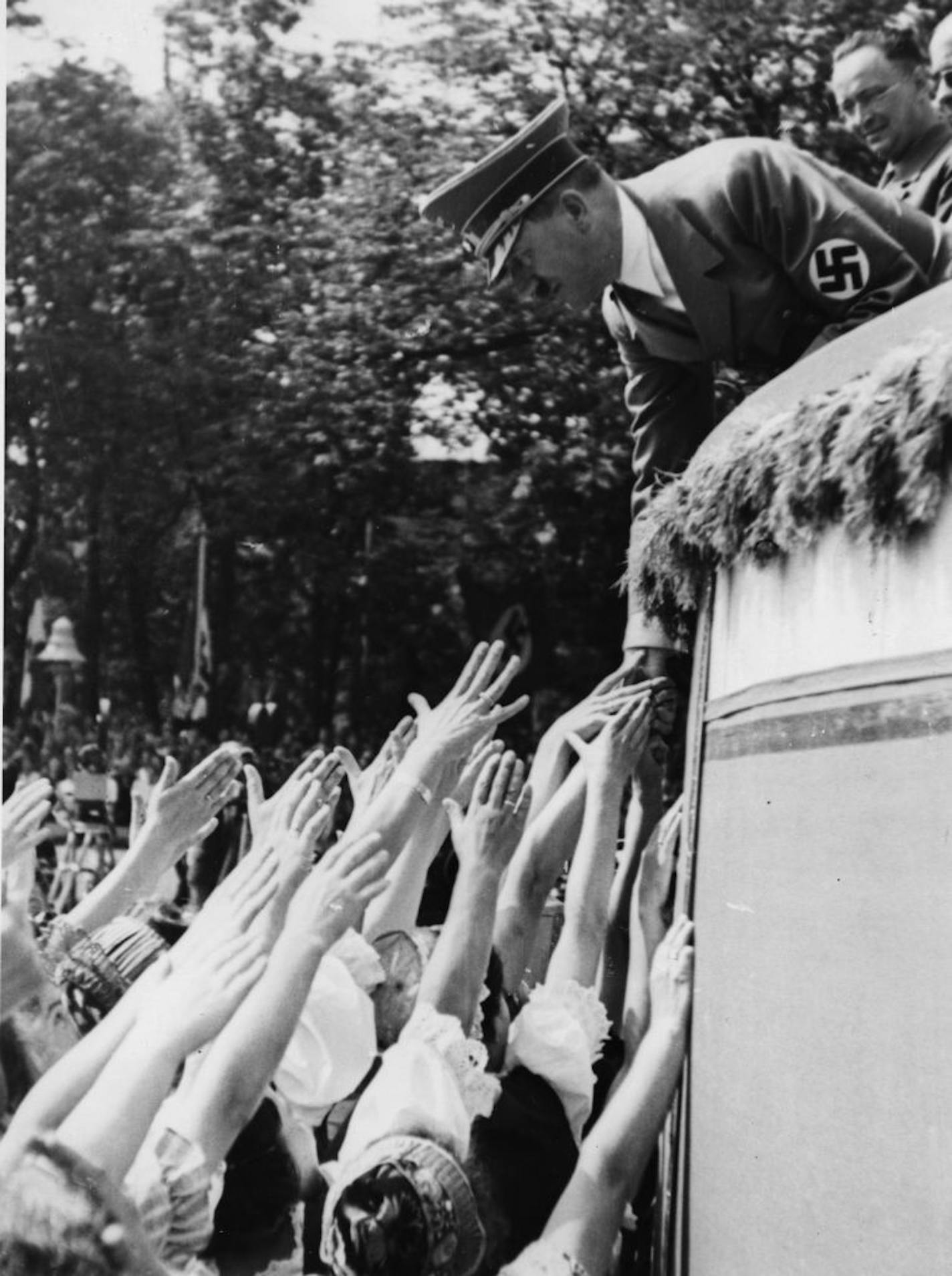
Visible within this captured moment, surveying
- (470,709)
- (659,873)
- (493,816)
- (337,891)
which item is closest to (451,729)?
(470,709)

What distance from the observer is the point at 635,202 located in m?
3.09

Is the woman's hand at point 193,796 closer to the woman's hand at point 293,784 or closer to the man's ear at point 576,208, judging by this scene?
the woman's hand at point 293,784

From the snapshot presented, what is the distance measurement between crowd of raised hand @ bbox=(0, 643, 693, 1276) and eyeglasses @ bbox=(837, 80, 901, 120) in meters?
1.08

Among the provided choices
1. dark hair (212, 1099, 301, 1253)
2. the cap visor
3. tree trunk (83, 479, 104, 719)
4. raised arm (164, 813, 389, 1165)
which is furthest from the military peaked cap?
dark hair (212, 1099, 301, 1253)

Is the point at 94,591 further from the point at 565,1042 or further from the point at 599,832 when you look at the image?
the point at 565,1042

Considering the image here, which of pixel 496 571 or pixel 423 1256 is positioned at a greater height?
pixel 496 571

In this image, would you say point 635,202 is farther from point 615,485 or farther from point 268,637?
point 268,637

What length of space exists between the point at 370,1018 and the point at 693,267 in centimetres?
145

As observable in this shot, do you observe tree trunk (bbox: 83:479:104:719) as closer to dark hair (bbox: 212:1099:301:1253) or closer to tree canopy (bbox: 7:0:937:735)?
tree canopy (bbox: 7:0:937:735)

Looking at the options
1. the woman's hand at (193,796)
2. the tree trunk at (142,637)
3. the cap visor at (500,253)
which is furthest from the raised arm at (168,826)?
the cap visor at (500,253)

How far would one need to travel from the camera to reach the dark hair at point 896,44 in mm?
2971

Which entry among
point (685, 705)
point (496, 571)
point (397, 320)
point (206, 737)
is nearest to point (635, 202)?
point (397, 320)

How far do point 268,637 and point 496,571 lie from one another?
1.42 feet

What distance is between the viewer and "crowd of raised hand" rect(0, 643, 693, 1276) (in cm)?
236
